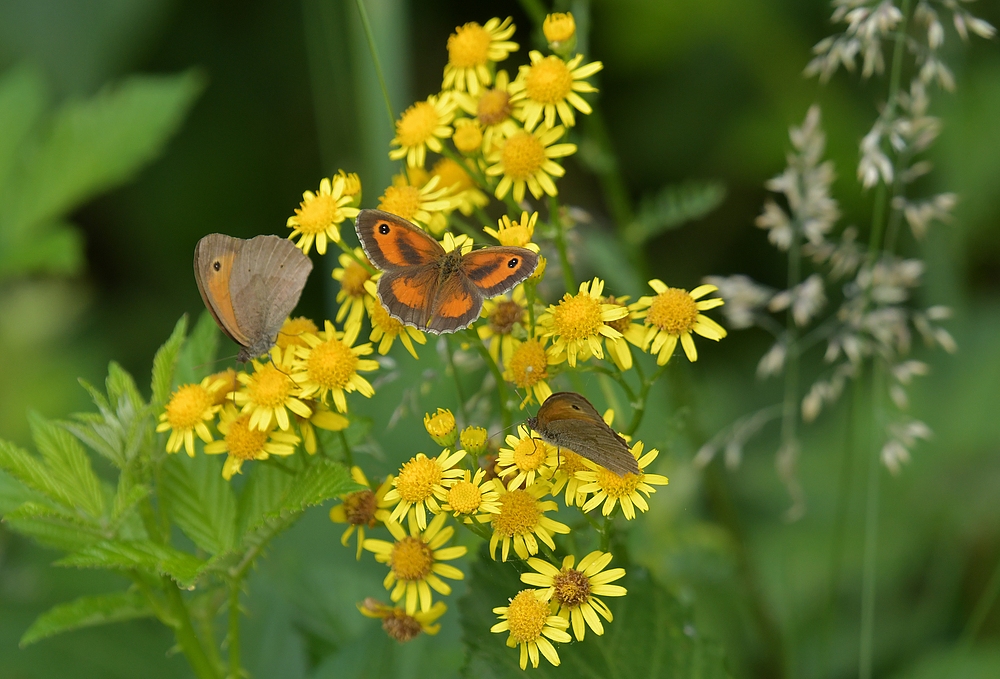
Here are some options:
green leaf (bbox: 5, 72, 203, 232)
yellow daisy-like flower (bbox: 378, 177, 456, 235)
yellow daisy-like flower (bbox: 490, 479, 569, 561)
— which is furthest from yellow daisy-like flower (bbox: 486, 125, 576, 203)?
green leaf (bbox: 5, 72, 203, 232)

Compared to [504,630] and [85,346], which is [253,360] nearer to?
[504,630]

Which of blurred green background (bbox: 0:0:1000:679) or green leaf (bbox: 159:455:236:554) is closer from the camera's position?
green leaf (bbox: 159:455:236:554)

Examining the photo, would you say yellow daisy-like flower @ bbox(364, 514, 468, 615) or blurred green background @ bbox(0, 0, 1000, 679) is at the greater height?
yellow daisy-like flower @ bbox(364, 514, 468, 615)

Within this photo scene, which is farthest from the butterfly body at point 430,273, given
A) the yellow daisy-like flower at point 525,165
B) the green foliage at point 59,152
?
the green foliage at point 59,152

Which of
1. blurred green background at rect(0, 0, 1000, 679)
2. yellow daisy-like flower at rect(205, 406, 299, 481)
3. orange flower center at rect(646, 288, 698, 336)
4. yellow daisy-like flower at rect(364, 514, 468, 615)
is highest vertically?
orange flower center at rect(646, 288, 698, 336)

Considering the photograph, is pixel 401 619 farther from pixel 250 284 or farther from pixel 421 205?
pixel 421 205

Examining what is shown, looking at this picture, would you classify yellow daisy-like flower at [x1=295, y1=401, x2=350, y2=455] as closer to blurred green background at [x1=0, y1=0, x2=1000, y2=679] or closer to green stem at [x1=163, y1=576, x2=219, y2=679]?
green stem at [x1=163, y1=576, x2=219, y2=679]

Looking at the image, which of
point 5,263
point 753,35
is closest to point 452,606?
point 5,263

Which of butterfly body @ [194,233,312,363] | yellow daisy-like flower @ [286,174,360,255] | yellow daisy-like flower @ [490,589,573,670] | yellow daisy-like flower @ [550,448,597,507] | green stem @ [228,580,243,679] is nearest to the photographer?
yellow daisy-like flower @ [490,589,573,670]
